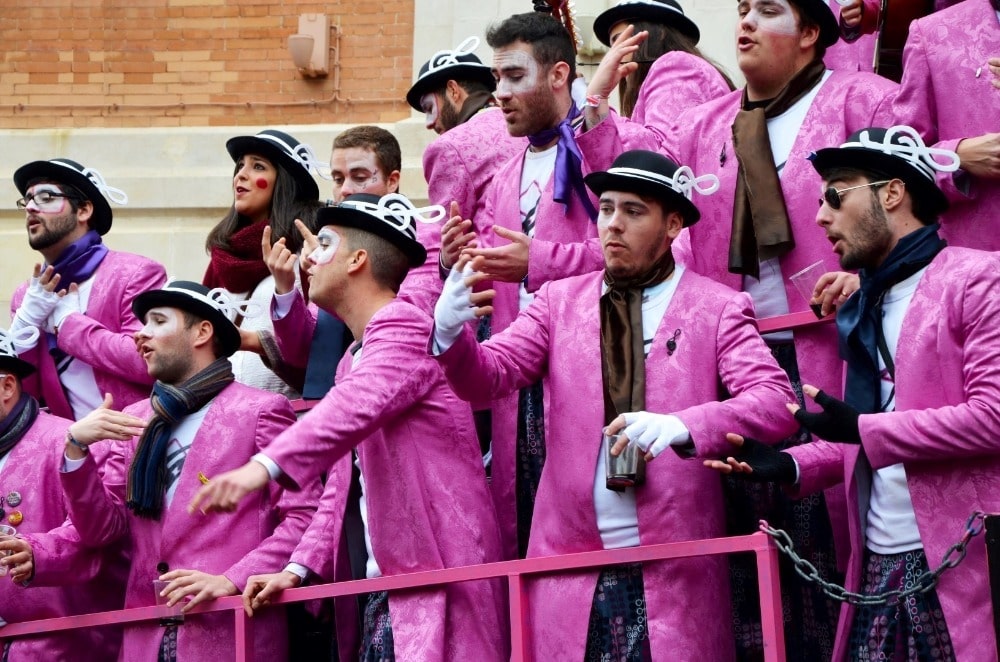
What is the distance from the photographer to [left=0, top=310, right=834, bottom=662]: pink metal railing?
5.92 m

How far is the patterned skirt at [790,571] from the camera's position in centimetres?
658

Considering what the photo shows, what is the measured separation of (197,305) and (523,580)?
2.25 metres

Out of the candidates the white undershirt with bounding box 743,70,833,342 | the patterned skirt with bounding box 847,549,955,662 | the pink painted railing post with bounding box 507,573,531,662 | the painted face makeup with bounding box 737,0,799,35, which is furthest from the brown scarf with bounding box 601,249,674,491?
the painted face makeup with bounding box 737,0,799,35

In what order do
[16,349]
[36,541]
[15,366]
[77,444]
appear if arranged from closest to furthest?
[77,444] < [36,541] < [15,366] < [16,349]

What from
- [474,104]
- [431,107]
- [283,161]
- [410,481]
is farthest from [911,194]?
[283,161]

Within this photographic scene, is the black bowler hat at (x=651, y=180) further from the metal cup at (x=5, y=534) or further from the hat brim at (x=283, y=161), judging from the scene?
the metal cup at (x=5, y=534)

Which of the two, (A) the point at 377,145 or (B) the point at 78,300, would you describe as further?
(B) the point at 78,300

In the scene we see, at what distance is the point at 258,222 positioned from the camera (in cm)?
880

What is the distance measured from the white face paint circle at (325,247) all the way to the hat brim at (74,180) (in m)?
2.39

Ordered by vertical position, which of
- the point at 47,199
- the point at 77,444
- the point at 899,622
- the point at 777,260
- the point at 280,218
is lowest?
the point at 899,622

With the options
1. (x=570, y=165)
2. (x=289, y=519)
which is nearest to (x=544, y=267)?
(x=570, y=165)

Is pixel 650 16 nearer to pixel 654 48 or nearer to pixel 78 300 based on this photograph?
pixel 654 48

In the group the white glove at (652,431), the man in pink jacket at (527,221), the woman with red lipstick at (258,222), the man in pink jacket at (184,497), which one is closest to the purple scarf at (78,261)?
the woman with red lipstick at (258,222)

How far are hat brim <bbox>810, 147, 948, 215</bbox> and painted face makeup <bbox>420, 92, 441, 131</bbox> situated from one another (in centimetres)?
292
